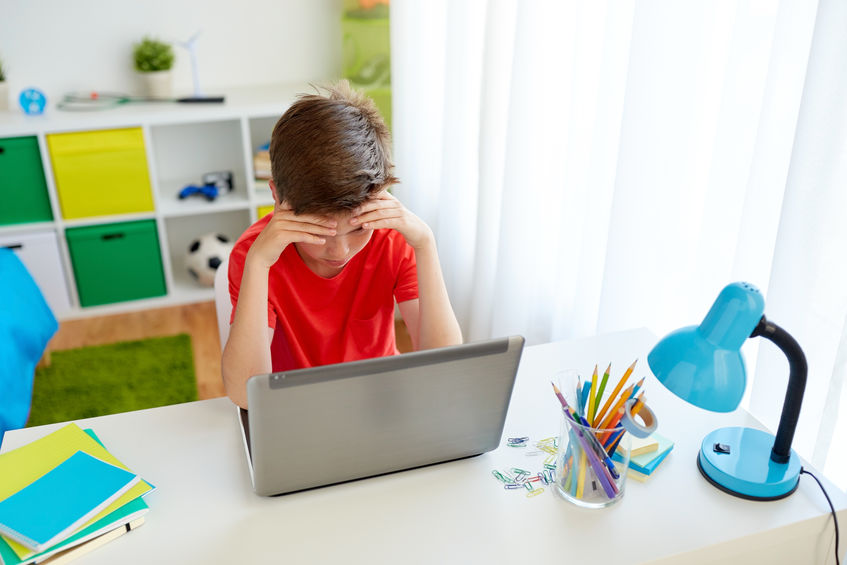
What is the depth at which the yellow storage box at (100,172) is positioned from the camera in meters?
2.80

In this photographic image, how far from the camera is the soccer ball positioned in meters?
3.16

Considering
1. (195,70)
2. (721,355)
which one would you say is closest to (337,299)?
(721,355)

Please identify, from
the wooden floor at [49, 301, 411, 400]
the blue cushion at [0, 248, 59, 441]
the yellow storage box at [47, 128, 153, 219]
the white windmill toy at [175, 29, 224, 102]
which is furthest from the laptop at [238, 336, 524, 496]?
the white windmill toy at [175, 29, 224, 102]

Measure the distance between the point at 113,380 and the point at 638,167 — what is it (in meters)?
1.96

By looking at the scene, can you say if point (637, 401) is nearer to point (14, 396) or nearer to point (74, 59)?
point (14, 396)

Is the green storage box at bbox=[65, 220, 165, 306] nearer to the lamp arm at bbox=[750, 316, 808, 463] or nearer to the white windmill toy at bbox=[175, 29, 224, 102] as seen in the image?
the white windmill toy at bbox=[175, 29, 224, 102]

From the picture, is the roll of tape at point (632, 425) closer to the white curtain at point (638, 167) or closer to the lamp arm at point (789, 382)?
the lamp arm at point (789, 382)

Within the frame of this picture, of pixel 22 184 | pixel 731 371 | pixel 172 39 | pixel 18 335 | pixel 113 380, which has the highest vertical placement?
pixel 172 39

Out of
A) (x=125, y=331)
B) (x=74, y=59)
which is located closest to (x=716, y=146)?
(x=125, y=331)

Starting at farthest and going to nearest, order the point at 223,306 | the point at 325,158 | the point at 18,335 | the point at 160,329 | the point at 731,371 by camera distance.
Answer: the point at 160,329 < the point at 18,335 < the point at 223,306 < the point at 325,158 < the point at 731,371

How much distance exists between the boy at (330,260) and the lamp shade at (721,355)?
518mm

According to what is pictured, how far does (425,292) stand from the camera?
1372mm

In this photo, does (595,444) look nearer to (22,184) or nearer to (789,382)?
(789,382)

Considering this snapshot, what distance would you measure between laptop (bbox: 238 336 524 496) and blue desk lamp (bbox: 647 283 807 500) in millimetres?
204
